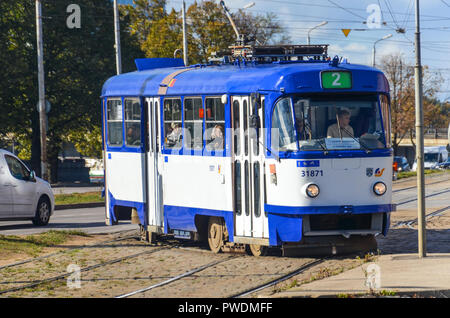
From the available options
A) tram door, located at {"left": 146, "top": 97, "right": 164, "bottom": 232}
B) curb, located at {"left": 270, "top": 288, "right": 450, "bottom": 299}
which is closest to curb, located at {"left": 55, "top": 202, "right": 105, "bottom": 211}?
tram door, located at {"left": 146, "top": 97, "right": 164, "bottom": 232}

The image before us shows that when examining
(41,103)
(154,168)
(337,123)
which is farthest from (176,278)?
(41,103)

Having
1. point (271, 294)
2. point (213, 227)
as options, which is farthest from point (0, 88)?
Result: point (271, 294)

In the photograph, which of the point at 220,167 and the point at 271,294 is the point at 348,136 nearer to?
the point at 220,167

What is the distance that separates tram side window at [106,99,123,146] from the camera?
1855cm

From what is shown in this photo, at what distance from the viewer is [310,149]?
543 inches

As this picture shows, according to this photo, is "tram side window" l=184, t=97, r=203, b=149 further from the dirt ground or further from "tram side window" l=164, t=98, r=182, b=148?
the dirt ground

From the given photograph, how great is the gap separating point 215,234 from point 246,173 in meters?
1.68

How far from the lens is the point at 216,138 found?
15.4 meters

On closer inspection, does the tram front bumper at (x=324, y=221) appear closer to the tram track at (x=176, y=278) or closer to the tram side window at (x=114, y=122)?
the tram track at (x=176, y=278)

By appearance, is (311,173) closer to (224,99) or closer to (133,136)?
(224,99)

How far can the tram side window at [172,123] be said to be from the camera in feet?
53.8

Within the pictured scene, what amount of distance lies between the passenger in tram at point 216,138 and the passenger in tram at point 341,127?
2182mm

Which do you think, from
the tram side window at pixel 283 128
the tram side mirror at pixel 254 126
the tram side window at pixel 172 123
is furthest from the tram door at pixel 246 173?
the tram side window at pixel 172 123

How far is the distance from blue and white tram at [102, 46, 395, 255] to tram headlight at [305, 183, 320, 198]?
15 mm
